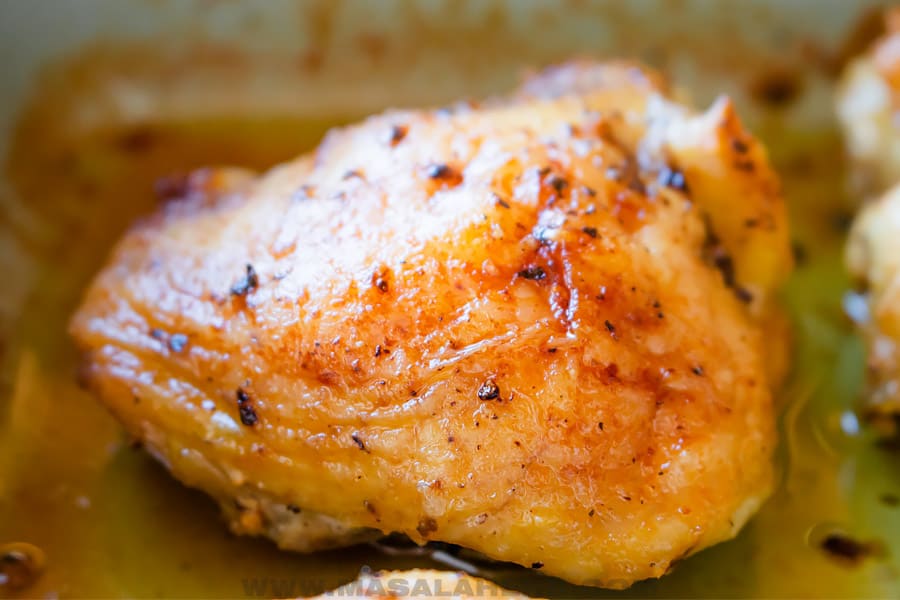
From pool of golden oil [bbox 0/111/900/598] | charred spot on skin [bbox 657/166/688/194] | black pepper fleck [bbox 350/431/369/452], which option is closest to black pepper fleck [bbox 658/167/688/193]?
charred spot on skin [bbox 657/166/688/194]

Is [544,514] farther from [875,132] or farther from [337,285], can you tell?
A: [875,132]

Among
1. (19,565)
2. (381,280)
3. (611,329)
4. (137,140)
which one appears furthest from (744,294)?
(137,140)

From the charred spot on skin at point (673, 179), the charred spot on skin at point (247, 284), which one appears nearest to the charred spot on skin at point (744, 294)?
the charred spot on skin at point (673, 179)

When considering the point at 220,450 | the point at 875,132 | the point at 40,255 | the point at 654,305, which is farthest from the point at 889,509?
the point at 40,255

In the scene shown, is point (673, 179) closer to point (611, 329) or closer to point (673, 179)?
point (673, 179)

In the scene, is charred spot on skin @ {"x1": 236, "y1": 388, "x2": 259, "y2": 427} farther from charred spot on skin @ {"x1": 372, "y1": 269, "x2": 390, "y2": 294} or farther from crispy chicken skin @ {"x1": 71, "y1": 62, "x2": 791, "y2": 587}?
charred spot on skin @ {"x1": 372, "y1": 269, "x2": 390, "y2": 294}
